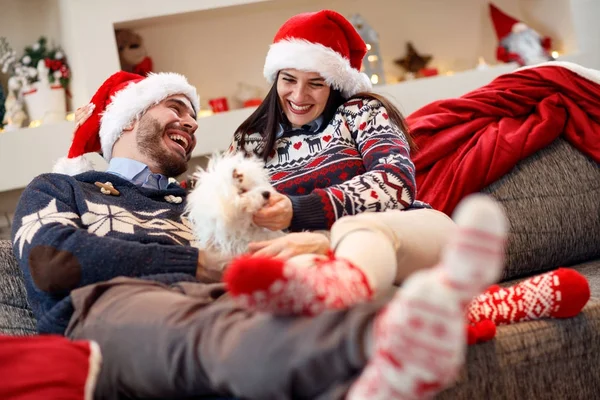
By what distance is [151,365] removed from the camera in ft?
3.46

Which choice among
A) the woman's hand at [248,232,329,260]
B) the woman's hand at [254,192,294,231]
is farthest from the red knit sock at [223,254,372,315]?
the woman's hand at [254,192,294,231]

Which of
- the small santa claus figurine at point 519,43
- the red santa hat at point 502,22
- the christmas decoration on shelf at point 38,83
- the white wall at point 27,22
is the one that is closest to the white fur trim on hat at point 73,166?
the christmas decoration on shelf at point 38,83

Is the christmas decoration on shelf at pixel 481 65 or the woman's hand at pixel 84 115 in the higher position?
the woman's hand at pixel 84 115

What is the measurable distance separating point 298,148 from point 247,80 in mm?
2234

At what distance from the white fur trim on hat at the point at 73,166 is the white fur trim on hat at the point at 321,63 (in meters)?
0.56

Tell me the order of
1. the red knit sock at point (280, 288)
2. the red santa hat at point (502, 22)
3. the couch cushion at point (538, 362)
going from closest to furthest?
the red knit sock at point (280, 288)
the couch cushion at point (538, 362)
the red santa hat at point (502, 22)

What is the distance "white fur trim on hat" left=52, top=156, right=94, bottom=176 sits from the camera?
1.95 meters

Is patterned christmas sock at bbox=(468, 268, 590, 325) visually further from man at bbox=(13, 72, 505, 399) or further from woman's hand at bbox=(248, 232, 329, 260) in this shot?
man at bbox=(13, 72, 505, 399)

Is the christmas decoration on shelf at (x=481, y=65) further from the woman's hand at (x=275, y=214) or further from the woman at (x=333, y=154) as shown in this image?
the woman's hand at (x=275, y=214)

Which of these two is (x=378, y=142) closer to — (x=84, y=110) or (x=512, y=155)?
(x=512, y=155)

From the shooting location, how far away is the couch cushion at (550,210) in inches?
79.7

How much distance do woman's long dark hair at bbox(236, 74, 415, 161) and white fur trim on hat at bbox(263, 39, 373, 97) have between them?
4 centimetres

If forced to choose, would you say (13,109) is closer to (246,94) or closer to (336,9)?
(246,94)

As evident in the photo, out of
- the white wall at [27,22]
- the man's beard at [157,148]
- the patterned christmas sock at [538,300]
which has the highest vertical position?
the white wall at [27,22]
